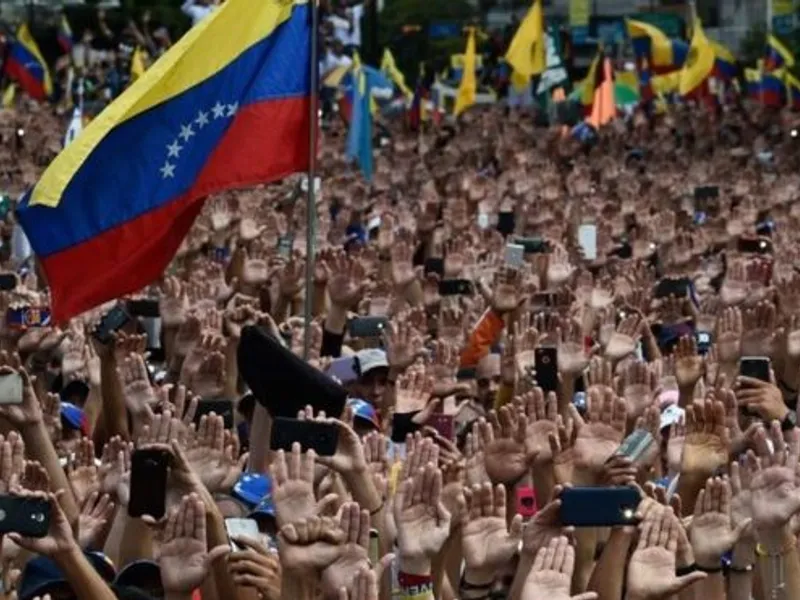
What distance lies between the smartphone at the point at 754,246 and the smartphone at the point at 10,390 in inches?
314

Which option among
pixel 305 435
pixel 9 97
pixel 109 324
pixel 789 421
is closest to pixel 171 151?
pixel 109 324

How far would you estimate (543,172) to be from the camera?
24016 millimetres

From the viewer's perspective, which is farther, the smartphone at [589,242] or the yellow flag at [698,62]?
the yellow flag at [698,62]

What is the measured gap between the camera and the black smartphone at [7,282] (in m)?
12.7

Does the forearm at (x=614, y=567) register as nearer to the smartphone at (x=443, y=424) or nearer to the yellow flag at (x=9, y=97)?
the smartphone at (x=443, y=424)

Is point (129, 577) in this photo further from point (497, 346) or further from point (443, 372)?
point (497, 346)

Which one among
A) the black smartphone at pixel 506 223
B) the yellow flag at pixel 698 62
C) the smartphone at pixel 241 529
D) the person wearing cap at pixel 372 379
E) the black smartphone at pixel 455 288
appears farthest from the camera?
the yellow flag at pixel 698 62

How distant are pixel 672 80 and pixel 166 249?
97.5ft

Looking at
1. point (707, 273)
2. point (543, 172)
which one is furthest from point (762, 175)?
point (707, 273)

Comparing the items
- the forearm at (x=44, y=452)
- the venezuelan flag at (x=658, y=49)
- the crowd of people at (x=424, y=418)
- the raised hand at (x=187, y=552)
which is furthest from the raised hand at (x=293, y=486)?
the venezuelan flag at (x=658, y=49)

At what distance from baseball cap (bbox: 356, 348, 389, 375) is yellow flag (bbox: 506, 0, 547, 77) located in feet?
66.9

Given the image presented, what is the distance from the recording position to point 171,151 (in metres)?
9.99

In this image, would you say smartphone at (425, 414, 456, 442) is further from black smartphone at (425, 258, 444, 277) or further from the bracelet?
black smartphone at (425, 258, 444, 277)

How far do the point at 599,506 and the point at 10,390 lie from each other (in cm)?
226
